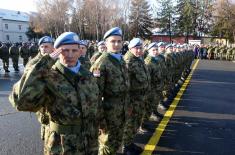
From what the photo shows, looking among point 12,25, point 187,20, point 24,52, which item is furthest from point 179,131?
point 12,25


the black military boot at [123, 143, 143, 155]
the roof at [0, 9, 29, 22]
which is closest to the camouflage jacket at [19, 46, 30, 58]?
the black military boot at [123, 143, 143, 155]

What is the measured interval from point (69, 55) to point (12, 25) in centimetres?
9045

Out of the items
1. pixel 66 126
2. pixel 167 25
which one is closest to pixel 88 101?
pixel 66 126

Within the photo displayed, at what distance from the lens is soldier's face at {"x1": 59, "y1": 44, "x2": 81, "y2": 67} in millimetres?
3355

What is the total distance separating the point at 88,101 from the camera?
3381mm

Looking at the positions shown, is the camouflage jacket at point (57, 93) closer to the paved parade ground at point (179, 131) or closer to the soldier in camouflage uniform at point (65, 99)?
the soldier in camouflage uniform at point (65, 99)

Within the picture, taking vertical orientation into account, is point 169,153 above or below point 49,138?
below

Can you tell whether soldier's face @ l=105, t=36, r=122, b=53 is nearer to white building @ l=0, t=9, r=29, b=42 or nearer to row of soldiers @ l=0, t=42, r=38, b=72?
row of soldiers @ l=0, t=42, r=38, b=72

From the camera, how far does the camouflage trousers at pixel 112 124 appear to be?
4.66 meters

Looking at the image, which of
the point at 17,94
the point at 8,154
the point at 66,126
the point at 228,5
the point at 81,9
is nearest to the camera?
the point at 17,94

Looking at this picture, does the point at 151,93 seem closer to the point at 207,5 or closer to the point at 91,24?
the point at 91,24

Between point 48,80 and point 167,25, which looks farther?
point 167,25

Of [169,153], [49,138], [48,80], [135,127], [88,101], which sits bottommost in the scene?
[169,153]

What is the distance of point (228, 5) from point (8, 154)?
173ft
